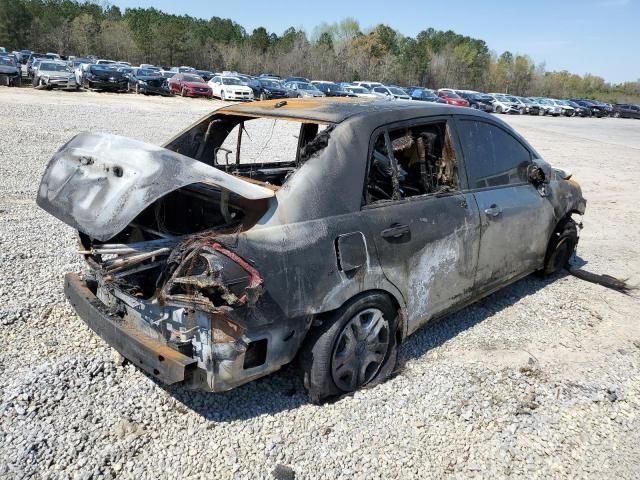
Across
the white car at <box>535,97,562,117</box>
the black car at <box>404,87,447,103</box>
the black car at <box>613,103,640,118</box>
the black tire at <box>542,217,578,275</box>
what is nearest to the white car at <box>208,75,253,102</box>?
the black car at <box>404,87,447,103</box>

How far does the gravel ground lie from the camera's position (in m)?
2.73

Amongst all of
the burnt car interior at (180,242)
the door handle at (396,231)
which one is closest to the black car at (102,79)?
the burnt car interior at (180,242)

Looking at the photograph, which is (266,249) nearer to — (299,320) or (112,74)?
(299,320)

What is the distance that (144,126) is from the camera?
52.8ft

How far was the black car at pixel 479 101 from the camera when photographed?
39597 mm

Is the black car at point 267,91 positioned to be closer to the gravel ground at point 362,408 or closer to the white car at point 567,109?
the white car at point 567,109

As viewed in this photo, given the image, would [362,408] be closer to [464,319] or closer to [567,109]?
[464,319]

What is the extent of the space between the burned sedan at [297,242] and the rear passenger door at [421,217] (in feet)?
0.04

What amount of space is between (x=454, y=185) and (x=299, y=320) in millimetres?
1727

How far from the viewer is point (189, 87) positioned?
32125 millimetres

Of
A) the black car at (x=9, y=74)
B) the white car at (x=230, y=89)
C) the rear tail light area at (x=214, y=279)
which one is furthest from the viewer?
the white car at (x=230, y=89)

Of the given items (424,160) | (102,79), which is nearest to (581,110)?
(102,79)

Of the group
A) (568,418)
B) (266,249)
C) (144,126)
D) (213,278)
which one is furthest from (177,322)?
(144,126)

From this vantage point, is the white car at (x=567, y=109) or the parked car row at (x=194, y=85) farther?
the white car at (x=567, y=109)
